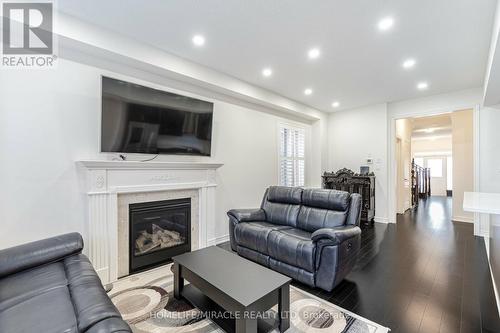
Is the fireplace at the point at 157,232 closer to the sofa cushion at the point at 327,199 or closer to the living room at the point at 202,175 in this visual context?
the living room at the point at 202,175

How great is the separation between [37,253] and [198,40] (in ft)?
8.66

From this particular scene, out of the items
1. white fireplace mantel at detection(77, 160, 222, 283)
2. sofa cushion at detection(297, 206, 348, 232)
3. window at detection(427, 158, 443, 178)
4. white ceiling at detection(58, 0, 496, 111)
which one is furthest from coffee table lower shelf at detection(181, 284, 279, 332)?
window at detection(427, 158, 443, 178)

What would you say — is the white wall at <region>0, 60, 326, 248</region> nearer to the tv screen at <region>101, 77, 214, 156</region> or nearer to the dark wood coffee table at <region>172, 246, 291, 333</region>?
the tv screen at <region>101, 77, 214, 156</region>

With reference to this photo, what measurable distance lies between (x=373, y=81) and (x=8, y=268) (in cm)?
507

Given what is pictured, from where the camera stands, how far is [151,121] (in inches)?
115

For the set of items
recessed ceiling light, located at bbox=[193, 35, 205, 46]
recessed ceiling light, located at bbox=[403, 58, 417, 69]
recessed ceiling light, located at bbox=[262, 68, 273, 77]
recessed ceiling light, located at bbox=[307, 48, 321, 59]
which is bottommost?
recessed ceiling light, located at bbox=[403, 58, 417, 69]

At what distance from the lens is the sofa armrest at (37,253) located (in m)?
1.69

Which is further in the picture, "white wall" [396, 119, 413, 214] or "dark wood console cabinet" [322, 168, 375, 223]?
"white wall" [396, 119, 413, 214]

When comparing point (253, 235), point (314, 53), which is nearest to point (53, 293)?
point (253, 235)

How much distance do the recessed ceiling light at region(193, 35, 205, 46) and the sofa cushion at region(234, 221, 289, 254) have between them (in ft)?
7.92

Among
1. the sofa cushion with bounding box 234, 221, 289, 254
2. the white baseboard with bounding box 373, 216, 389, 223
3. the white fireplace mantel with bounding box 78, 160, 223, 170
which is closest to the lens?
the white fireplace mantel with bounding box 78, 160, 223, 170

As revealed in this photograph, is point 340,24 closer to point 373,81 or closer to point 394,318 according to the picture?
point 373,81

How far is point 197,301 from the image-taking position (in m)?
2.12

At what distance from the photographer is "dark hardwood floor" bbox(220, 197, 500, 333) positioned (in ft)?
6.33
